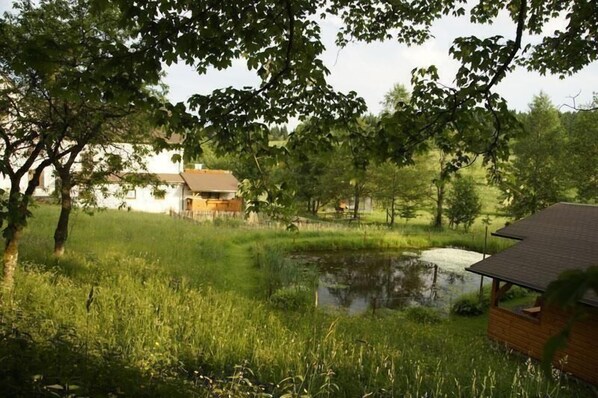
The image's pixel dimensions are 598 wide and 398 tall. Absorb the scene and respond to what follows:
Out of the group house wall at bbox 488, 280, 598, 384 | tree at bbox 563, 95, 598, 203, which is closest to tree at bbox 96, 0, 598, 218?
house wall at bbox 488, 280, 598, 384

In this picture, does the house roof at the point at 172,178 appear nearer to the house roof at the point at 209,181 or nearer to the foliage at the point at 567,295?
the house roof at the point at 209,181

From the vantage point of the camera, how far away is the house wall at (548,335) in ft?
32.9

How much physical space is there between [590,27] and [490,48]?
10.1ft

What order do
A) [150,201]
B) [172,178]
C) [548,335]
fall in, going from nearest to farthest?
[548,335], [150,201], [172,178]

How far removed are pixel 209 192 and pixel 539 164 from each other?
28712 mm

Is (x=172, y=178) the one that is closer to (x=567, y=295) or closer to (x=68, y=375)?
(x=68, y=375)

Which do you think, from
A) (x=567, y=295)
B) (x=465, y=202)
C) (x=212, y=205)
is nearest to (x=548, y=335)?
(x=567, y=295)

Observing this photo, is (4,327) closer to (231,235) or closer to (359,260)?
(231,235)

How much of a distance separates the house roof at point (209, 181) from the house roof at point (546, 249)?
91.8ft

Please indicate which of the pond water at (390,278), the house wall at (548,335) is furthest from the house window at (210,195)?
the house wall at (548,335)

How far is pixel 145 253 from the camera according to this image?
49.6 ft

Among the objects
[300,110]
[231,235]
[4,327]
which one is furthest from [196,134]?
[231,235]

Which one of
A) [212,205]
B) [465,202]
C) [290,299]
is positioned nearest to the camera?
[290,299]

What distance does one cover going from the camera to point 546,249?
41.5ft
